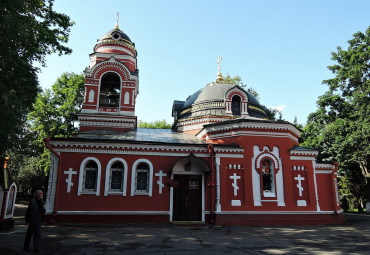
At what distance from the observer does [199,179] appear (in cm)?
1338

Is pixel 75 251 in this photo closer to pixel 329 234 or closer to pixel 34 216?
pixel 34 216

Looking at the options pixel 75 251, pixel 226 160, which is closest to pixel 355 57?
pixel 226 160

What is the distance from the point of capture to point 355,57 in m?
22.4

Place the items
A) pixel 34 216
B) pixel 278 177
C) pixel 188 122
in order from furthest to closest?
pixel 188 122 < pixel 278 177 < pixel 34 216

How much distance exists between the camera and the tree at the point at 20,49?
30.1 ft

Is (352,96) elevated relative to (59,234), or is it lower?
elevated

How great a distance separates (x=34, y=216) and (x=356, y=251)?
946 cm

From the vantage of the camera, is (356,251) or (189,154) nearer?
(356,251)

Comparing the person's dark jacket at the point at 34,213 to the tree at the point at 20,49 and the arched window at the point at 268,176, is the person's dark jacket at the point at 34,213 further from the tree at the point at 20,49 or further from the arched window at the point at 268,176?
the arched window at the point at 268,176

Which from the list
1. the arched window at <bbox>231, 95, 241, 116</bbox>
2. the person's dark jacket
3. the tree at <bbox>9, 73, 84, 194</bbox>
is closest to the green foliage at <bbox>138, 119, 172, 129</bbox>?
the tree at <bbox>9, 73, 84, 194</bbox>

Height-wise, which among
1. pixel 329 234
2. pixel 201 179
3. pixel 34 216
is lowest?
pixel 329 234

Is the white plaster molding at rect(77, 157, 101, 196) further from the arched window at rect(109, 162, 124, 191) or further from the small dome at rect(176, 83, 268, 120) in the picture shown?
the small dome at rect(176, 83, 268, 120)

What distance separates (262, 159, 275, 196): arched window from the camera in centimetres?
1350

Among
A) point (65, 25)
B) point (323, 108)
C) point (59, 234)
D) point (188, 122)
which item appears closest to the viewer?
point (59, 234)
